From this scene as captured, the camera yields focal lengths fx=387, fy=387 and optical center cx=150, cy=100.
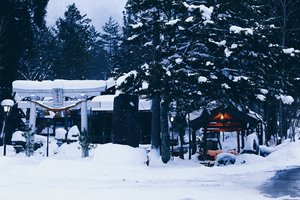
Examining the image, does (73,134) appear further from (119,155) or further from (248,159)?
(248,159)

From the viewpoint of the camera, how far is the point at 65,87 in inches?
854

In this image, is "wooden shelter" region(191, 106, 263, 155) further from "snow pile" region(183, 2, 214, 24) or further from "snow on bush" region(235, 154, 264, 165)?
"snow pile" region(183, 2, 214, 24)

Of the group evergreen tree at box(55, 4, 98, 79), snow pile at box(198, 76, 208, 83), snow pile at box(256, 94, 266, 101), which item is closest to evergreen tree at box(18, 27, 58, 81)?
evergreen tree at box(55, 4, 98, 79)

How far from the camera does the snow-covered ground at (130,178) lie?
946cm

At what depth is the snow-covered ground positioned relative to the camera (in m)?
9.46

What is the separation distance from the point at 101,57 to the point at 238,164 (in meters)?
68.5

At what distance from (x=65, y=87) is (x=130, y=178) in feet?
34.3

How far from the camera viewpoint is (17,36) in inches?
1105

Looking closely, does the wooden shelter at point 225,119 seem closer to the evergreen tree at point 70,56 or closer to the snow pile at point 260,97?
the snow pile at point 260,97

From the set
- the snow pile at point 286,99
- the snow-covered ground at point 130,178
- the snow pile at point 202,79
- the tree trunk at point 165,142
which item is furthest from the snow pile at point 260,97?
the tree trunk at point 165,142

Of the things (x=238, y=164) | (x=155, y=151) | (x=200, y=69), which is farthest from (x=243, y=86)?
(x=155, y=151)

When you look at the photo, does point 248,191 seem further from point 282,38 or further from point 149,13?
point 282,38

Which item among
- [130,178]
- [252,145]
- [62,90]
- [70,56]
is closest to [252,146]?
[252,145]

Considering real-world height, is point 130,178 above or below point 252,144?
below
